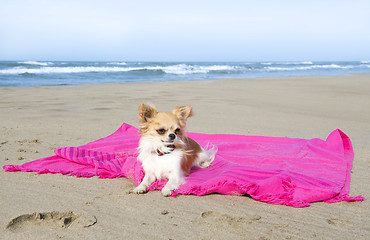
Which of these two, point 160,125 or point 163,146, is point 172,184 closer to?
point 163,146

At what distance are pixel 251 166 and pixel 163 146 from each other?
3.68 ft

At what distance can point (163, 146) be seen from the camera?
344cm

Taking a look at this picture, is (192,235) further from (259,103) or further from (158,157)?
(259,103)

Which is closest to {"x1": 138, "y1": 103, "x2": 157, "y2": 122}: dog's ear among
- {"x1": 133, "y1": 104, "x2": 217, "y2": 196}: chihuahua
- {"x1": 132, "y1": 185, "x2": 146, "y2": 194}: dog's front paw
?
{"x1": 133, "y1": 104, "x2": 217, "y2": 196}: chihuahua

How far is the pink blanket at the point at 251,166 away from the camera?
3.14 metres

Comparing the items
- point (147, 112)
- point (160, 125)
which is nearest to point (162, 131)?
point (160, 125)

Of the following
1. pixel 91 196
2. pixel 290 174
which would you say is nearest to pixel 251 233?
Result: pixel 290 174

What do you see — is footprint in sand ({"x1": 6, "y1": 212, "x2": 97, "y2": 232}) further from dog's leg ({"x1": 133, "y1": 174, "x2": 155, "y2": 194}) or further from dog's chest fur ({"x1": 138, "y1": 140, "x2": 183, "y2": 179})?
dog's chest fur ({"x1": 138, "y1": 140, "x2": 183, "y2": 179})

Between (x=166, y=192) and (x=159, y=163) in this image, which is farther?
(x=159, y=163)

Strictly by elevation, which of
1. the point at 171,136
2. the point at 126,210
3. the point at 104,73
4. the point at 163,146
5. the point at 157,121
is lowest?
the point at 126,210

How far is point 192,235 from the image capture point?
2438mm

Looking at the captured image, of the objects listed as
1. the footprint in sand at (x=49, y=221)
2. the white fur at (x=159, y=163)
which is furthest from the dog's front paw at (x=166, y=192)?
the footprint in sand at (x=49, y=221)

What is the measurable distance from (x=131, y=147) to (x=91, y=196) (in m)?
1.59

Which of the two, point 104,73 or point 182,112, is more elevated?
point 182,112
